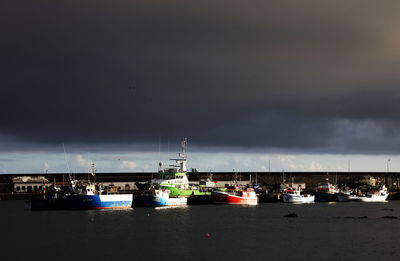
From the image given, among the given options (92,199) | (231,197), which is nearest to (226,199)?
(231,197)

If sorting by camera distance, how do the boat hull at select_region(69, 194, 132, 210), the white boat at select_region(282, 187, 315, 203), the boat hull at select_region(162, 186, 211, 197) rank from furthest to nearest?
1. the white boat at select_region(282, 187, 315, 203)
2. the boat hull at select_region(162, 186, 211, 197)
3. the boat hull at select_region(69, 194, 132, 210)

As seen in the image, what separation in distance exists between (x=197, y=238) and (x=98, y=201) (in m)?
56.0

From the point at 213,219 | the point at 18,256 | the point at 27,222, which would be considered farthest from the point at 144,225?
the point at 18,256

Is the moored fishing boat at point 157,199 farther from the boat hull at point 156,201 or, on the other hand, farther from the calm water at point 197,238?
the calm water at point 197,238

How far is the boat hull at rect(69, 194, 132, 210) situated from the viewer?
125438 mm

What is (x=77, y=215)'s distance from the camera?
113500 mm

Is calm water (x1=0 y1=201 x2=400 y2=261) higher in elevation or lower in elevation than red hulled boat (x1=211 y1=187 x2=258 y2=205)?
lower

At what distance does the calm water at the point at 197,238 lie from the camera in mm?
61156

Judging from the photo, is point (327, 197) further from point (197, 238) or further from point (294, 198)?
point (197, 238)

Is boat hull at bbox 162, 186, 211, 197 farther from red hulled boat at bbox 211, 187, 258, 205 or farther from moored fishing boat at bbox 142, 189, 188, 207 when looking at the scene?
moored fishing boat at bbox 142, 189, 188, 207

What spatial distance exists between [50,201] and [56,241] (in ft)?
213

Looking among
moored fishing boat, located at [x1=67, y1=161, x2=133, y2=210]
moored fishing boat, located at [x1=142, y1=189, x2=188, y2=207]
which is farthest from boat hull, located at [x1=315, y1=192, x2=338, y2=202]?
moored fishing boat, located at [x1=67, y1=161, x2=133, y2=210]

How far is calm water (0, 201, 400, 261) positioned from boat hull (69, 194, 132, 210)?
17.0m

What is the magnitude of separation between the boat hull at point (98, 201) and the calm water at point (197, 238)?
1699 cm
